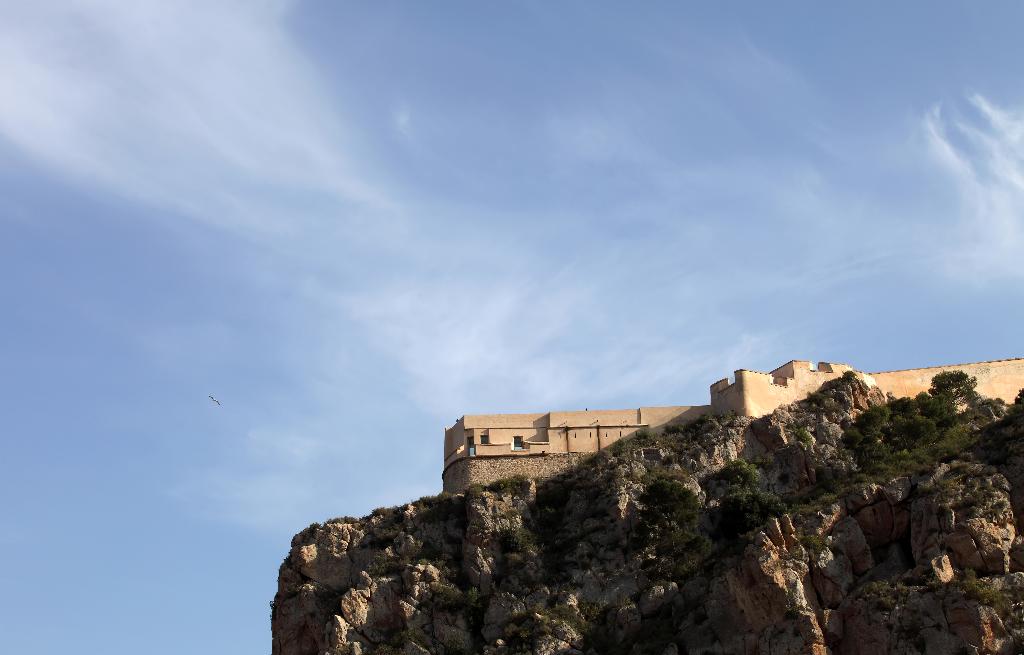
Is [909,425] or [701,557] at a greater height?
[909,425]

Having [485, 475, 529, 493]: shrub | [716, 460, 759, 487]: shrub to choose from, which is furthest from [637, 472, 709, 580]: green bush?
[485, 475, 529, 493]: shrub

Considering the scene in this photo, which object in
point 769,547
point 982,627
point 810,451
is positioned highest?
point 810,451

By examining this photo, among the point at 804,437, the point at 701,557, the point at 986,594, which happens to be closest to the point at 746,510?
the point at 701,557

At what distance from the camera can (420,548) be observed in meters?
75.7

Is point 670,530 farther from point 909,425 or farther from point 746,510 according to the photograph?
point 909,425

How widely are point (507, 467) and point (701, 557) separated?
1387 centimetres

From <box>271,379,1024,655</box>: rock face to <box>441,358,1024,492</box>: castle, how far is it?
1.56m

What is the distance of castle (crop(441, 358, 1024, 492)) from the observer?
270 feet

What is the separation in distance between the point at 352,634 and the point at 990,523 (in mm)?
27611

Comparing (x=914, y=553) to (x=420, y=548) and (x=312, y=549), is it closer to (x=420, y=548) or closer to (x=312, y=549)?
(x=420, y=548)

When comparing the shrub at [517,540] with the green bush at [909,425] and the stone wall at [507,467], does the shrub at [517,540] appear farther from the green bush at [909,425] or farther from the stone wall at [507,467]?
the green bush at [909,425]

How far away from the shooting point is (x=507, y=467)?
270ft

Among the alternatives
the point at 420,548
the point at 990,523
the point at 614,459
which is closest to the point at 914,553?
the point at 990,523

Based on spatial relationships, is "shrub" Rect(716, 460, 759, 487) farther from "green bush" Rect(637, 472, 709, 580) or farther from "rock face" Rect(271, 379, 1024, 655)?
"green bush" Rect(637, 472, 709, 580)
